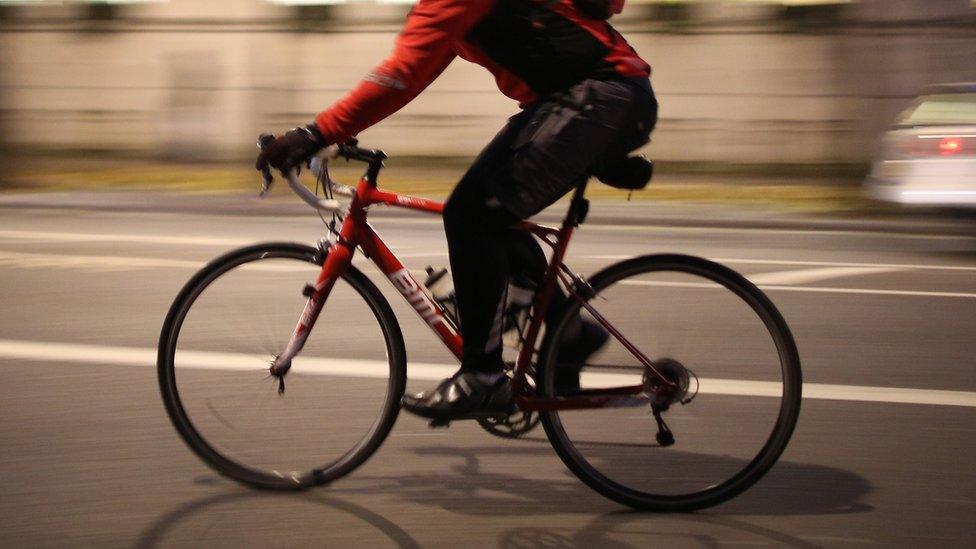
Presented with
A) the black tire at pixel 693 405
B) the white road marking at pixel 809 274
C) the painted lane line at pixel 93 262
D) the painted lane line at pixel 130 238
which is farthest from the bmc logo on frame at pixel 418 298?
the painted lane line at pixel 130 238

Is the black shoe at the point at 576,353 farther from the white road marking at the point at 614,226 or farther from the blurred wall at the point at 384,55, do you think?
the blurred wall at the point at 384,55

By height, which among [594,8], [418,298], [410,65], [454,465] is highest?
[594,8]

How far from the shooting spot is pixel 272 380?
14.1 feet

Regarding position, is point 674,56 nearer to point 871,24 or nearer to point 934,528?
point 871,24

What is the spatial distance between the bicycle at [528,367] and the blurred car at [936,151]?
22.3 ft

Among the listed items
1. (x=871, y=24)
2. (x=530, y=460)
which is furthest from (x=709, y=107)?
(x=530, y=460)

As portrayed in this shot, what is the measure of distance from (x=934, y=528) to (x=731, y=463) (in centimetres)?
61

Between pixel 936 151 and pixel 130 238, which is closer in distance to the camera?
pixel 936 151

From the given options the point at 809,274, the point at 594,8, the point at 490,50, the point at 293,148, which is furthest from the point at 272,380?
the point at 809,274

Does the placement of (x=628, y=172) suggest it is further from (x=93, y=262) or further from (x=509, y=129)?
(x=93, y=262)

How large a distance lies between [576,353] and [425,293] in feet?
1.64

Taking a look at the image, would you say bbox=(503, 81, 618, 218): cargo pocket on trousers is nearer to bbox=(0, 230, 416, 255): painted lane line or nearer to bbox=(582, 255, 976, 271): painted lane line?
bbox=(582, 255, 976, 271): painted lane line

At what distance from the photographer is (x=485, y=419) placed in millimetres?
4156

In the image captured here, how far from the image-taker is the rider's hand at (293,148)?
3750 millimetres
